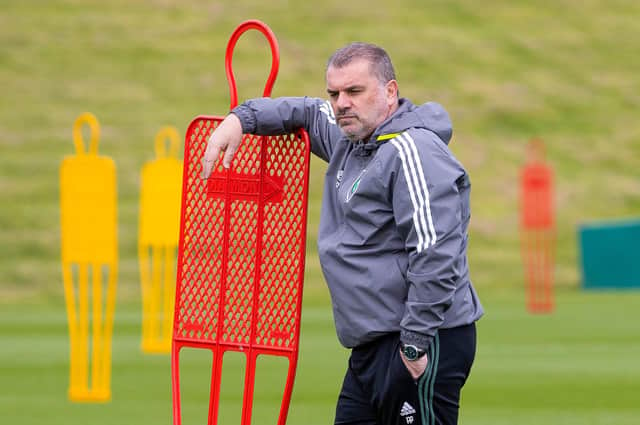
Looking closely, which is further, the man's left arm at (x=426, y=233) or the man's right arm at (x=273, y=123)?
the man's right arm at (x=273, y=123)

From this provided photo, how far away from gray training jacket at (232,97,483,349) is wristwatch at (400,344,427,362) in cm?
2

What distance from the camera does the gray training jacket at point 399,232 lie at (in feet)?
13.7

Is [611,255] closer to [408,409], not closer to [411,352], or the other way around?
[408,409]

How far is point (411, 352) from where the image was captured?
13.9ft

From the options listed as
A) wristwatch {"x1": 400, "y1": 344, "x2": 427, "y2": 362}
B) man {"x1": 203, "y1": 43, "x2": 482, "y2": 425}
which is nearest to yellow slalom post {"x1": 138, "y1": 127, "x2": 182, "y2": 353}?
man {"x1": 203, "y1": 43, "x2": 482, "y2": 425}

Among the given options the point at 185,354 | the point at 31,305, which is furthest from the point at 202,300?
the point at 31,305

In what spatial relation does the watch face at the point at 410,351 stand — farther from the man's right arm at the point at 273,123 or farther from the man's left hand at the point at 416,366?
the man's right arm at the point at 273,123

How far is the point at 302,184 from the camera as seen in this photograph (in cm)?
488

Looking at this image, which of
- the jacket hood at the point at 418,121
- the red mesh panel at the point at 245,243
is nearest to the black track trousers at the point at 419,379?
the red mesh panel at the point at 245,243

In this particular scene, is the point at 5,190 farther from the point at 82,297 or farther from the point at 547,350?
the point at 82,297

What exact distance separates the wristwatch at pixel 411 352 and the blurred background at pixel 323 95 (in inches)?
299

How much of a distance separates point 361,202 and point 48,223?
20.7m

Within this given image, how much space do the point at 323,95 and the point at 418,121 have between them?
24.5 meters

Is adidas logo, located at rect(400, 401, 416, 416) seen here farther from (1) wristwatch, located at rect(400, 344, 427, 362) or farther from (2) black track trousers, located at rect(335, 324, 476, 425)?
(1) wristwatch, located at rect(400, 344, 427, 362)
